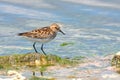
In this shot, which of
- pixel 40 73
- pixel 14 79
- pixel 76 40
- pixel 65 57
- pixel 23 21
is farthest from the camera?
pixel 23 21

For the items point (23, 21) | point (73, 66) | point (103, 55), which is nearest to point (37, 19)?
point (23, 21)

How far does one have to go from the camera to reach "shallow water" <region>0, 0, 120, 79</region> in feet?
51.0

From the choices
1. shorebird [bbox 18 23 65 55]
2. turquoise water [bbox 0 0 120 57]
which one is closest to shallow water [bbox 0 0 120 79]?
turquoise water [bbox 0 0 120 57]

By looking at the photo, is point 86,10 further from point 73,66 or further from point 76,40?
point 73,66

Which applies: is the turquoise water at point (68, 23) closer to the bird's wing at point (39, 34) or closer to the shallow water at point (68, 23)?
the shallow water at point (68, 23)

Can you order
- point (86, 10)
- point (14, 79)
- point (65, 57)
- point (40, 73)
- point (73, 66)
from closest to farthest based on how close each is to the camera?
point (14, 79) < point (40, 73) < point (73, 66) < point (65, 57) < point (86, 10)

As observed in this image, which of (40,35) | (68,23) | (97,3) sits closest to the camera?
(40,35)

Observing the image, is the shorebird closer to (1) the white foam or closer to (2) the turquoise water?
(2) the turquoise water

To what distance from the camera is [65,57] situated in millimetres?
14297

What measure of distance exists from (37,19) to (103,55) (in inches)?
220

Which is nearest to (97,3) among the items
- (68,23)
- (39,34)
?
(68,23)

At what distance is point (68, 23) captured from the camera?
19359 millimetres

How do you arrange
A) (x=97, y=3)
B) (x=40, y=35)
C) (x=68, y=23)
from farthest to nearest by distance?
(x=97, y=3)
(x=68, y=23)
(x=40, y=35)

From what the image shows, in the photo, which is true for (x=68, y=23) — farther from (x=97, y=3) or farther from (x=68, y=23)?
(x=97, y=3)
